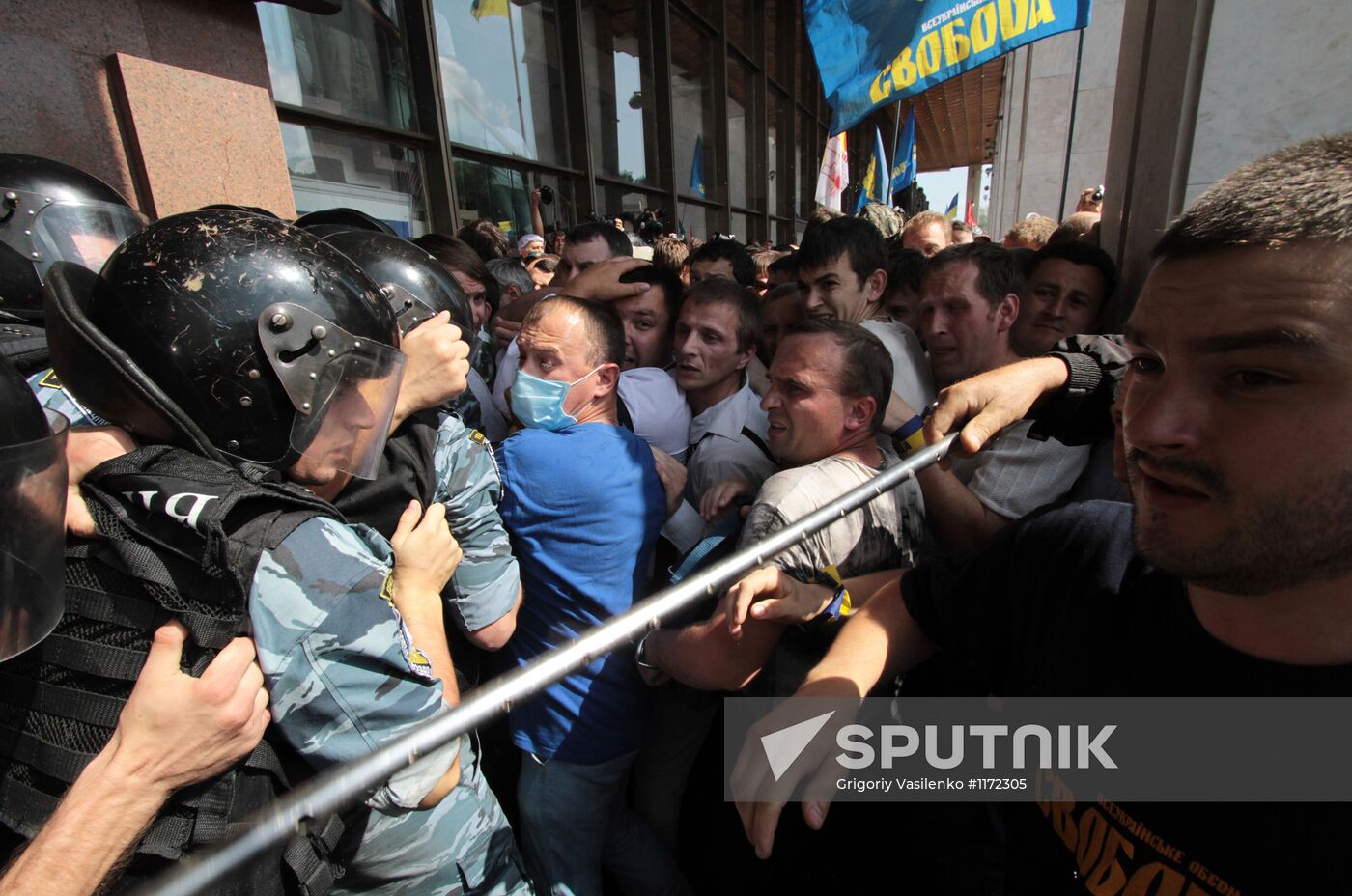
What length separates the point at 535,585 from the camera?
2.15m

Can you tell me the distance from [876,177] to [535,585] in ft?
29.9

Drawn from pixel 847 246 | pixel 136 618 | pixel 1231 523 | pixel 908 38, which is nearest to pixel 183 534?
pixel 136 618

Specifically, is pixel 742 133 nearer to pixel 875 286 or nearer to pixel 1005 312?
pixel 875 286

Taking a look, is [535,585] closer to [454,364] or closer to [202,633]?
[454,364]

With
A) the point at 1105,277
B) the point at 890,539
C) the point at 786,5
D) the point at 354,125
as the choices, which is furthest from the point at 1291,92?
the point at 786,5

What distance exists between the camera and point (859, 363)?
6.94 ft

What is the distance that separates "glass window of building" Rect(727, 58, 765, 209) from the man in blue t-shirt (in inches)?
527

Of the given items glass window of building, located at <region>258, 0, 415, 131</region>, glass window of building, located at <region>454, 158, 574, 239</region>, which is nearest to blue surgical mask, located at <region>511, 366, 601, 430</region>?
glass window of building, located at <region>258, 0, 415, 131</region>

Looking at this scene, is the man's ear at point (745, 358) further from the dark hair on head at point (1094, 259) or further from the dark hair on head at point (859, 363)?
the dark hair on head at point (1094, 259)

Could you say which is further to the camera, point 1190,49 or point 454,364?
point 1190,49

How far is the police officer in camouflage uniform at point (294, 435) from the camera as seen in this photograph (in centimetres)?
118

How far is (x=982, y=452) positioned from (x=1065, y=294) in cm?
102

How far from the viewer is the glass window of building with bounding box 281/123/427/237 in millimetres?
5664

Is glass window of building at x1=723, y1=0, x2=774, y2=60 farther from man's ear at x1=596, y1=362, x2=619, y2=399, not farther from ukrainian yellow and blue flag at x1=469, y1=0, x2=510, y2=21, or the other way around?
man's ear at x1=596, y1=362, x2=619, y2=399
